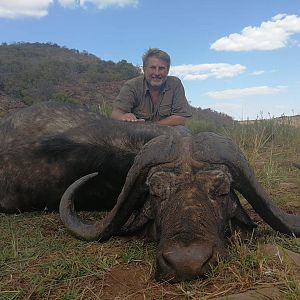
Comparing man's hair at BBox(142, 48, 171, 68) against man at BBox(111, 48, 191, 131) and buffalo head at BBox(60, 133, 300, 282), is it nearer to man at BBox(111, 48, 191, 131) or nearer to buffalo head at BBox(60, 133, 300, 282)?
man at BBox(111, 48, 191, 131)

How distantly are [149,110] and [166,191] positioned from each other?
14.1 ft

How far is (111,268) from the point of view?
9.68 feet

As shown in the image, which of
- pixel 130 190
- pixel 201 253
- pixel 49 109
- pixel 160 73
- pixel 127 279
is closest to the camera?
pixel 201 253

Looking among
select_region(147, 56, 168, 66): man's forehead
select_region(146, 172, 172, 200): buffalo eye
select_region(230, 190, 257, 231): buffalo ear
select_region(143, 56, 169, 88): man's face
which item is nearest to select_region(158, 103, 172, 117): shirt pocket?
select_region(143, 56, 169, 88): man's face

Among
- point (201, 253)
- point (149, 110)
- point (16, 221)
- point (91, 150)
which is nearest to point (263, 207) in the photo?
point (201, 253)

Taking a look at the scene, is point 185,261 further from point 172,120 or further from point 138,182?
point 172,120

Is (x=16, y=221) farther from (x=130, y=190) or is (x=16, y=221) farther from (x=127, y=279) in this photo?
(x=127, y=279)

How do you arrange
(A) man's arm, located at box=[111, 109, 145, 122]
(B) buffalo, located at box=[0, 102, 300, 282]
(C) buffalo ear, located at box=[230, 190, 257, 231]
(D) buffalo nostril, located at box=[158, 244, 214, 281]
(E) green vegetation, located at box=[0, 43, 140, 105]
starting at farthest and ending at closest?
(E) green vegetation, located at box=[0, 43, 140, 105], (A) man's arm, located at box=[111, 109, 145, 122], (C) buffalo ear, located at box=[230, 190, 257, 231], (B) buffalo, located at box=[0, 102, 300, 282], (D) buffalo nostril, located at box=[158, 244, 214, 281]

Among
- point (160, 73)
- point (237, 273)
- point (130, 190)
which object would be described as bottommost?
point (237, 273)

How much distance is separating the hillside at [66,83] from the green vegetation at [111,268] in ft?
37.9

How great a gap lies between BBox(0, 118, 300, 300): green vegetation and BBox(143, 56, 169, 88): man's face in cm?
357

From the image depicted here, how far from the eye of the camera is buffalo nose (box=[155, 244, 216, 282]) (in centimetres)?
250

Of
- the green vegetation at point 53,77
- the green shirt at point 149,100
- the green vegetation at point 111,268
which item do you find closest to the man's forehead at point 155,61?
the green shirt at point 149,100

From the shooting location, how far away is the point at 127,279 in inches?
110
